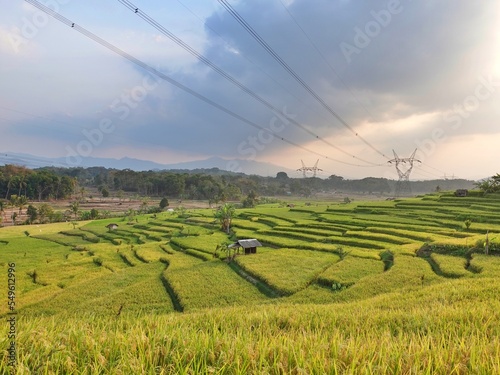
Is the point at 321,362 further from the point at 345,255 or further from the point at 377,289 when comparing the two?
the point at 345,255

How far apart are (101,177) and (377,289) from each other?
18074 centimetres

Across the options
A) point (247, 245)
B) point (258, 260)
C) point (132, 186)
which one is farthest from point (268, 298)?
point (132, 186)

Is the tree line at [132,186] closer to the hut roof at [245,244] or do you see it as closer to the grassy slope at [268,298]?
the grassy slope at [268,298]

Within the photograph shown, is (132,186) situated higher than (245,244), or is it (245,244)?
(132,186)

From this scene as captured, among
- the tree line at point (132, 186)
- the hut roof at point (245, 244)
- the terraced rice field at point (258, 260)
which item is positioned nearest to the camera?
the terraced rice field at point (258, 260)

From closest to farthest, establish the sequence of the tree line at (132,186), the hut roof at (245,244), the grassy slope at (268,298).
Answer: the grassy slope at (268,298) < the hut roof at (245,244) < the tree line at (132,186)

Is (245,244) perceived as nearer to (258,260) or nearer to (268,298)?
(258,260)

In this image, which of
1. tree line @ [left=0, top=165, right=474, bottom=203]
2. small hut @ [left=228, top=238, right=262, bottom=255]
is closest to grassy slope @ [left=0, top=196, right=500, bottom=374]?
small hut @ [left=228, top=238, right=262, bottom=255]

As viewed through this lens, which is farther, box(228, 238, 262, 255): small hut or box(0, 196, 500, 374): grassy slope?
box(228, 238, 262, 255): small hut

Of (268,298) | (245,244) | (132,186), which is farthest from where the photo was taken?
(132,186)

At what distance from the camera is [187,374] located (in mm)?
3041

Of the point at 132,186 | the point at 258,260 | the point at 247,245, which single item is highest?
the point at 132,186

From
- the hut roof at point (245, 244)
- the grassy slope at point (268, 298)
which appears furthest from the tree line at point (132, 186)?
the hut roof at point (245, 244)

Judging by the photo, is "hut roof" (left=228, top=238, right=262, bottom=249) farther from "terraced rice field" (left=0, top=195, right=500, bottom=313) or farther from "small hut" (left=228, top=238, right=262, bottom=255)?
"terraced rice field" (left=0, top=195, right=500, bottom=313)
